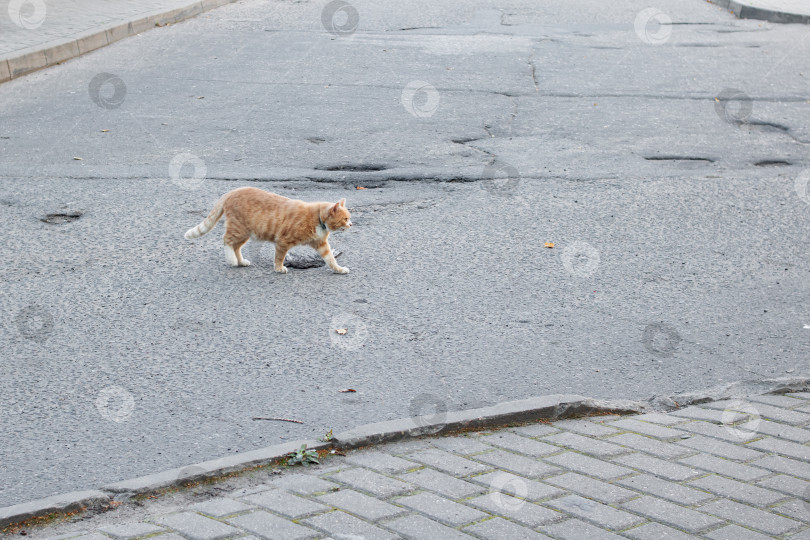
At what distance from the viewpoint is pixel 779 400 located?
471 cm

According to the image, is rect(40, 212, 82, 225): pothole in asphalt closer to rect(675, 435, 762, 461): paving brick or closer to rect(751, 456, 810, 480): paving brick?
rect(675, 435, 762, 461): paving brick

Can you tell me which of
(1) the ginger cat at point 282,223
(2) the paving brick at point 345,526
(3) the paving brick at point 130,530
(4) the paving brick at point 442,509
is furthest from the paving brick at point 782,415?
(3) the paving brick at point 130,530

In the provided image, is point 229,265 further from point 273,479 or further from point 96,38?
point 96,38

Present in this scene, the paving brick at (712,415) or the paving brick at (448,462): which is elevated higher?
the paving brick at (712,415)

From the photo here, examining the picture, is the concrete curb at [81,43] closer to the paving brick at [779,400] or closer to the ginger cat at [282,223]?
the ginger cat at [282,223]

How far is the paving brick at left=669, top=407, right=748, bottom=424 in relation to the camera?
448 centimetres

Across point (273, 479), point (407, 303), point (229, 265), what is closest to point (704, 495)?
point (273, 479)

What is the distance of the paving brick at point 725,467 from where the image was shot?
3980mm

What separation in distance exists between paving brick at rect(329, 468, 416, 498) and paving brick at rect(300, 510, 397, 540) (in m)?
0.24

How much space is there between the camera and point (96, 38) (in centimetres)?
1338

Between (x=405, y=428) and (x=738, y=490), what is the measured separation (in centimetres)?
155

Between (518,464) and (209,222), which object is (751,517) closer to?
(518,464)

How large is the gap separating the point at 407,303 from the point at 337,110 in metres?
5.07

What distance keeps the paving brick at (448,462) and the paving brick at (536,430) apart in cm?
43
